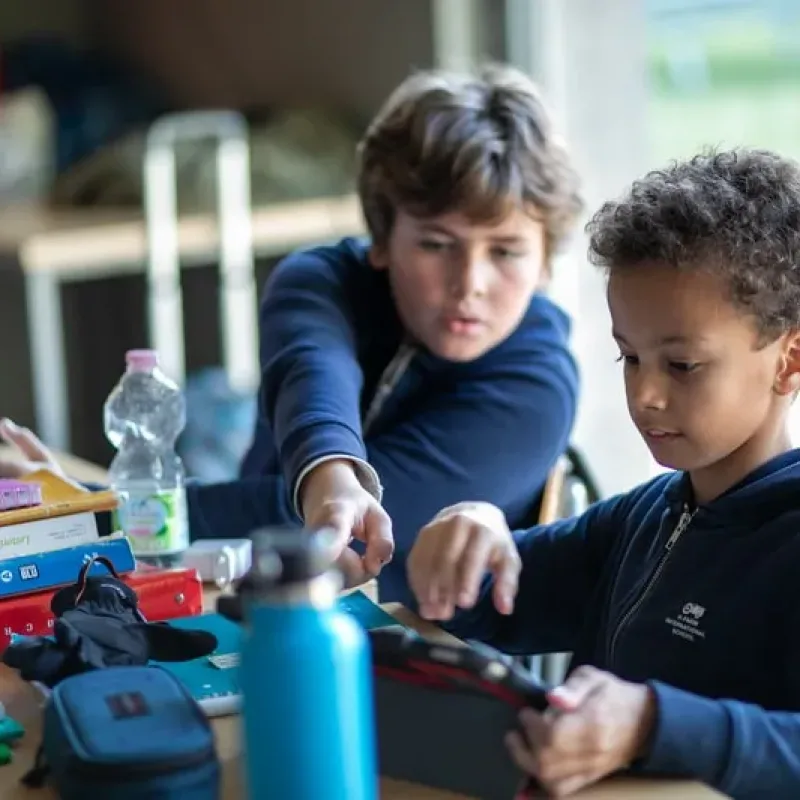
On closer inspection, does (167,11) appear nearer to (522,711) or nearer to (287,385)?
(287,385)

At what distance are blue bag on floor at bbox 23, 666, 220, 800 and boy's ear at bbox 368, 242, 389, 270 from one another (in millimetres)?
961

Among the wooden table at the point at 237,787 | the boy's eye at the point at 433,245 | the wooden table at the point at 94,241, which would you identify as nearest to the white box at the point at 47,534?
the wooden table at the point at 237,787

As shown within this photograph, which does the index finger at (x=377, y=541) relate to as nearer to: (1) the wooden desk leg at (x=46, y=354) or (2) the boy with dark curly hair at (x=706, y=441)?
(2) the boy with dark curly hair at (x=706, y=441)

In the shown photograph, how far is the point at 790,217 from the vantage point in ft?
4.24

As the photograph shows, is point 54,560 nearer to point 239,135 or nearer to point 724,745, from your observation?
point 724,745

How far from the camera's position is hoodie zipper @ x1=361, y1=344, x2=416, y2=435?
6.14 feet

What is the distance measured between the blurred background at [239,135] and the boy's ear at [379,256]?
Result: 101 cm

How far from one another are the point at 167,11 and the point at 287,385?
2.63m

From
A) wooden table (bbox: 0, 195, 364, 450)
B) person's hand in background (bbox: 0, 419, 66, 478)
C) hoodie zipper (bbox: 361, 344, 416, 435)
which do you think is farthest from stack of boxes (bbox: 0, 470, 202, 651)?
wooden table (bbox: 0, 195, 364, 450)

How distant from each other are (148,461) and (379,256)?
404 mm

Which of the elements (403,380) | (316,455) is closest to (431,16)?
(403,380)

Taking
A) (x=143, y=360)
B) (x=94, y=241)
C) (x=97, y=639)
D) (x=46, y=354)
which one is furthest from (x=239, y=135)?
(x=97, y=639)

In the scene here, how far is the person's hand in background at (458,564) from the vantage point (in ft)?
3.97

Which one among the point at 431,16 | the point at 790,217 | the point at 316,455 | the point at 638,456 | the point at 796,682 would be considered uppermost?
the point at 431,16
